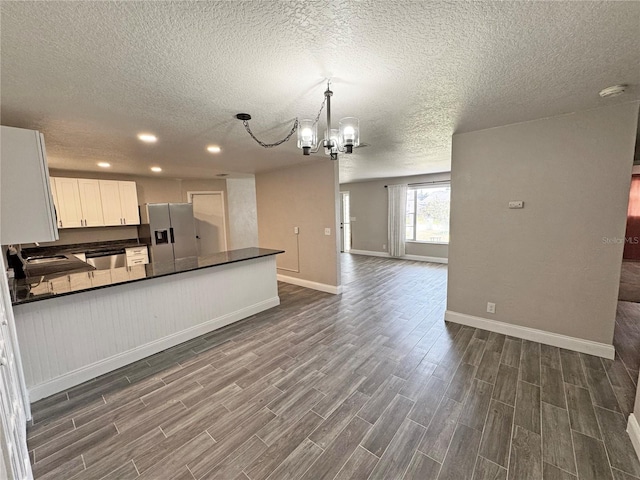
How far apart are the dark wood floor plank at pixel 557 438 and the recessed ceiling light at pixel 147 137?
4.22 metres

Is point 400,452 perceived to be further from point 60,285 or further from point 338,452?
point 60,285

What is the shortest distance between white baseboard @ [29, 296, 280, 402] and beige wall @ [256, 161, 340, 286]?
158 centimetres

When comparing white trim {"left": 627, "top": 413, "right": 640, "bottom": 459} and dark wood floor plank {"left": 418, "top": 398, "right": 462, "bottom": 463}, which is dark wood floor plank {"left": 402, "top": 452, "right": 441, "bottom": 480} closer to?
dark wood floor plank {"left": 418, "top": 398, "right": 462, "bottom": 463}

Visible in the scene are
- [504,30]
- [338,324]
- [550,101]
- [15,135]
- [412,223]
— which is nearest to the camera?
[504,30]

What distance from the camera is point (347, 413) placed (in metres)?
1.87

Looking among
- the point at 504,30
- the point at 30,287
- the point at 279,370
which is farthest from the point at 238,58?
the point at 30,287

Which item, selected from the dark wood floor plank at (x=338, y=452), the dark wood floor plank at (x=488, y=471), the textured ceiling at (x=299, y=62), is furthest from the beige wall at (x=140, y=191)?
the dark wood floor plank at (x=488, y=471)

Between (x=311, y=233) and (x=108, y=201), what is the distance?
Answer: 13.0 ft

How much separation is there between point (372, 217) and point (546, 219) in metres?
5.49

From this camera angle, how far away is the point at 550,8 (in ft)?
3.73

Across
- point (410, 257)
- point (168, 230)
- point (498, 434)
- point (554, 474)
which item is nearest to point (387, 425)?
point (498, 434)

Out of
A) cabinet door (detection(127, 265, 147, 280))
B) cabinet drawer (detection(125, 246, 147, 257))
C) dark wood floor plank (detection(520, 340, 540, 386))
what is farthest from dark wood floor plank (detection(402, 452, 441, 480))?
cabinet drawer (detection(125, 246, 147, 257))

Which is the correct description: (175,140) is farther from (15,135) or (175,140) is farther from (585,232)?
(585,232)

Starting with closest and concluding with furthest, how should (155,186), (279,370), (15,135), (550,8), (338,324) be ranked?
(550,8)
(15,135)
(279,370)
(338,324)
(155,186)
